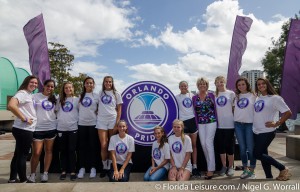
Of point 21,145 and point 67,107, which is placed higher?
point 67,107

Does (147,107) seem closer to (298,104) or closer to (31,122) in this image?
(31,122)

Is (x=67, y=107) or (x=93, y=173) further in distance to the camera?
(x=93, y=173)

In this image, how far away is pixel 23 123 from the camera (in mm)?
4289

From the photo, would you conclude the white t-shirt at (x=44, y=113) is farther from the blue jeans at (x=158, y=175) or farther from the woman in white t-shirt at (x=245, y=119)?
the woman in white t-shirt at (x=245, y=119)

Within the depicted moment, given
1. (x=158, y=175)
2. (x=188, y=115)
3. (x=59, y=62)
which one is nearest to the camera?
(x=158, y=175)

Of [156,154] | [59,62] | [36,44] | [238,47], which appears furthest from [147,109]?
[59,62]

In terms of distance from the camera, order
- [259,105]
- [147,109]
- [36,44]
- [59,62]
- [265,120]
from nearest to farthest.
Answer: [265,120] → [259,105] → [147,109] → [36,44] → [59,62]

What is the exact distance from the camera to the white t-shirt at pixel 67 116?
4.96 meters

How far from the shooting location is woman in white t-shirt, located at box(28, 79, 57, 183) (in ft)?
15.6

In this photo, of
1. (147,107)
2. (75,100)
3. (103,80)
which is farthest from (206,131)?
(75,100)

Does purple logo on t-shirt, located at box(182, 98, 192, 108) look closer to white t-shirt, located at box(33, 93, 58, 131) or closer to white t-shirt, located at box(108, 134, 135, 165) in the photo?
white t-shirt, located at box(108, 134, 135, 165)

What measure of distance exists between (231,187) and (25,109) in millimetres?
3178

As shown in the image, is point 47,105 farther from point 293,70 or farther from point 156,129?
point 293,70

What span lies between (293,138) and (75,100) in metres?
5.55
